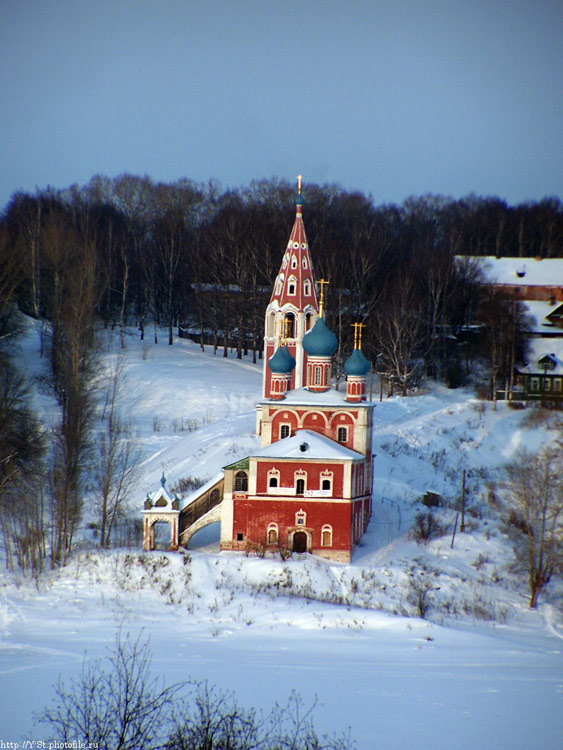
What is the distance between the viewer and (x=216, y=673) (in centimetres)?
1692

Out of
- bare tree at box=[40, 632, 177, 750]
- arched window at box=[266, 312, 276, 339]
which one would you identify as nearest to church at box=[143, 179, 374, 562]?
bare tree at box=[40, 632, 177, 750]

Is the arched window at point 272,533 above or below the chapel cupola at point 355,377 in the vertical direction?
below

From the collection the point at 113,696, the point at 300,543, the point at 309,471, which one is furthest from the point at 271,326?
the point at 113,696

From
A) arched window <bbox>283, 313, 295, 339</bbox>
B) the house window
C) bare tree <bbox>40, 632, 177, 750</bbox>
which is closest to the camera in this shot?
bare tree <bbox>40, 632, 177, 750</bbox>

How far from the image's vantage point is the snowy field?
15.6 metres

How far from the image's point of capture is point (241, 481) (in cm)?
2491

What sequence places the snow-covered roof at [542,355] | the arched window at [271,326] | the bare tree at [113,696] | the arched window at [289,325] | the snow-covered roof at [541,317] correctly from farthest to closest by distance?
the snow-covered roof at [541,317]
the snow-covered roof at [542,355]
the arched window at [271,326]
the arched window at [289,325]
the bare tree at [113,696]

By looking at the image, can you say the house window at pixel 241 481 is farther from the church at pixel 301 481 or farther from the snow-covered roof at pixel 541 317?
the snow-covered roof at pixel 541 317

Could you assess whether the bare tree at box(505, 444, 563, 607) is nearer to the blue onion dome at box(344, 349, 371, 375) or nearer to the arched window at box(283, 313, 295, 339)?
the blue onion dome at box(344, 349, 371, 375)

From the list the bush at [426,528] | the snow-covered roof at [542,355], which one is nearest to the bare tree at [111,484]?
the bush at [426,528]

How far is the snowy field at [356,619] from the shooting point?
51.1 ft

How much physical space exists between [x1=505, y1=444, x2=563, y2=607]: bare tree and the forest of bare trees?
10082mm

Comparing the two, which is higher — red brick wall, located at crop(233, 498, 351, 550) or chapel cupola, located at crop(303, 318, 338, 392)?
chapel cupola, located at crop(303, 318, 338, 392)

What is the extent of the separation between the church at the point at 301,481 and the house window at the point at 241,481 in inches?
1.0
